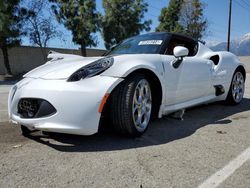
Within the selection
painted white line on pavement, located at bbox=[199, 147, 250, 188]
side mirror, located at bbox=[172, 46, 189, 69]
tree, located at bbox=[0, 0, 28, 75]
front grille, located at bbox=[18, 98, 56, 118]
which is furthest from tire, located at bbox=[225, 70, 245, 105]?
tree, located at bbox=[0, 0, 28, 75]

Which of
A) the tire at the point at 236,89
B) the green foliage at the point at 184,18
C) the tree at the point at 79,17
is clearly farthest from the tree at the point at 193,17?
the tire at the point at 236,89

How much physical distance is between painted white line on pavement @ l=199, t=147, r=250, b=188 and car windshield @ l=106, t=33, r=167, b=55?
184 cm

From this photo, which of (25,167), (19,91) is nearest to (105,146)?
(25,167)

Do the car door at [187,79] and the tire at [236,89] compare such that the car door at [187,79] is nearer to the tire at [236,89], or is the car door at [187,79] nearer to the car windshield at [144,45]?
the car windshield at [144,45]

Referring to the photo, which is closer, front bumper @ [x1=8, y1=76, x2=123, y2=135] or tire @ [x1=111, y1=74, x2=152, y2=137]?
front bumper @ [x1=8, y1=76, x2=123, y2=135]

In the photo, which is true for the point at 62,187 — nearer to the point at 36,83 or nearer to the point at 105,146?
the point at 105,146

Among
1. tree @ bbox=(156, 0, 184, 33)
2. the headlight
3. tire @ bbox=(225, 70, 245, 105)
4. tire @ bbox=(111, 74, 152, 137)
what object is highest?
tree @ bbox=(156, 0, 184, 33)

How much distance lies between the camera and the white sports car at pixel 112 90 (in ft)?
10.0

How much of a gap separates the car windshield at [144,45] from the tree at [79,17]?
800 inches

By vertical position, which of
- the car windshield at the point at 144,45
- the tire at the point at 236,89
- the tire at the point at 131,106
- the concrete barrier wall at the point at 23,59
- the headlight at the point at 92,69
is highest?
the car windshield at the point at 144,45

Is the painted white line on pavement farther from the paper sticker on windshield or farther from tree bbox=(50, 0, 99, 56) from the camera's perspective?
tree bbox=(50, 0, 99, 56)

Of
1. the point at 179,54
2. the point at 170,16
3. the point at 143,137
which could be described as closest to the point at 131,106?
the point at 143,137

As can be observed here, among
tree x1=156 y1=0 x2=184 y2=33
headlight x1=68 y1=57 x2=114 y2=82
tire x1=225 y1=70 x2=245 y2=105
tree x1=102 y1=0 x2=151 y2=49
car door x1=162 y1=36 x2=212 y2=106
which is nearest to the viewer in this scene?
headlight x1=68 y1=57 x2=114 y2=82

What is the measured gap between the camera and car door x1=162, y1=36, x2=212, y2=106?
401cm
